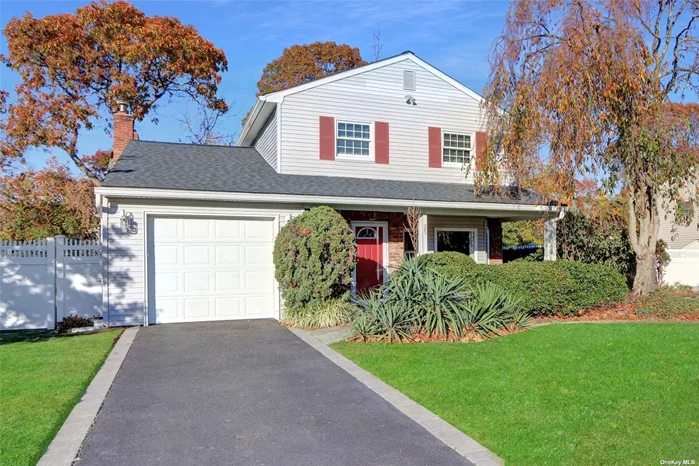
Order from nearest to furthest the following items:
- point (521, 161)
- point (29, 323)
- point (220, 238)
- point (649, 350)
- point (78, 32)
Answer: point (649, 350) → point (29, 323) → point (220, 238) → point (521, 161) → point (78, 32)

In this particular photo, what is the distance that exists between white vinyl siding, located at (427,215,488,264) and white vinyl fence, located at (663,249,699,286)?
7475 millimetres

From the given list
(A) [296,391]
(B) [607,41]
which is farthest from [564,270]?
(A) [296,391]

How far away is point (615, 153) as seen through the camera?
12.6 m

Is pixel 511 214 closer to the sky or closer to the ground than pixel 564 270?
closer to the sky

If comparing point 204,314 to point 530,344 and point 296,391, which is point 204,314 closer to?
point 296,391

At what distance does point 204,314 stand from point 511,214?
28.3 feet

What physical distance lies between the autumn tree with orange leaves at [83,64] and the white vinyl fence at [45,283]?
13.2m

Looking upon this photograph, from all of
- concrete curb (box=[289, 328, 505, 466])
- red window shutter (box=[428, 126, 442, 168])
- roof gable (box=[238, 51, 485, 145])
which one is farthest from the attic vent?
concrete curb (box=[289, 328, 505, 466])

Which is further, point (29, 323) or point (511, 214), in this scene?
point (511, 214)

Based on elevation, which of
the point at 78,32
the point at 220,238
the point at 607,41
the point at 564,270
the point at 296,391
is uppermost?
the point at 78,32

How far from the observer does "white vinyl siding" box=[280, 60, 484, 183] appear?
1384 centimetres

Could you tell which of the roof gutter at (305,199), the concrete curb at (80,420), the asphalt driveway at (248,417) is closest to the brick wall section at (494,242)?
the roof gutter at (305,199)

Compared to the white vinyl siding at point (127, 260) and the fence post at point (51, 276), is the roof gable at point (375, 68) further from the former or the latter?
the fence post at point (51, 276)

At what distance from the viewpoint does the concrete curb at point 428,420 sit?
4.20 meters
